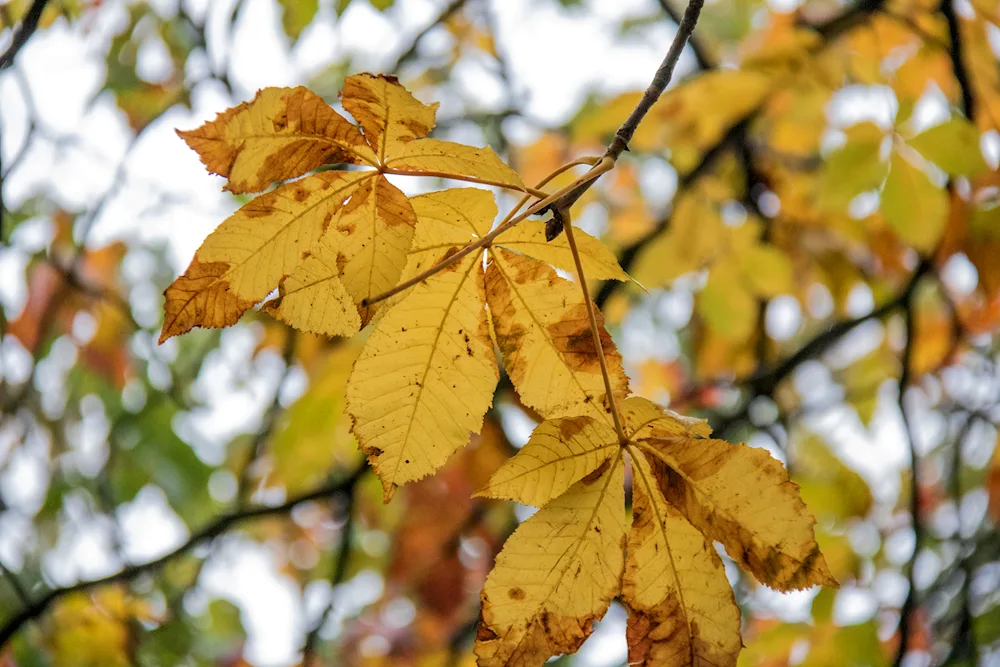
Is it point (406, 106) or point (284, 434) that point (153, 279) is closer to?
point (284, 434)

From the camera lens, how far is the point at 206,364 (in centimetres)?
248

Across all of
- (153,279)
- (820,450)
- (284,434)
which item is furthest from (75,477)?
(820,450)

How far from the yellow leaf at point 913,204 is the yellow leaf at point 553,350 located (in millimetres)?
1063

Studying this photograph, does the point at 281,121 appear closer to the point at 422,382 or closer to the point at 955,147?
the point at 422,382

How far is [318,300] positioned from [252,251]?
65mm

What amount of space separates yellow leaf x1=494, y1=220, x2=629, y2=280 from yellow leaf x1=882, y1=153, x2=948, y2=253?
1.04 m

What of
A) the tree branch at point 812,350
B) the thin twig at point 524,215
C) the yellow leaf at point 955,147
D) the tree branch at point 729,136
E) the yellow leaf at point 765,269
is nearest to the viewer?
the thin twig at point 524,215

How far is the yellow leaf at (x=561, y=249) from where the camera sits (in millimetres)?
651

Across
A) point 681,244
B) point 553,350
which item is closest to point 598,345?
point 553,350

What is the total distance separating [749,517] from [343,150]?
43 cm

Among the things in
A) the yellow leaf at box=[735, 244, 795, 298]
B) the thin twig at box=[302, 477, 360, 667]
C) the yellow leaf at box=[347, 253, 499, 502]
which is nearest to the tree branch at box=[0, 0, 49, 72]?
the yellow leaf at box=[347, 253, 499, 502]

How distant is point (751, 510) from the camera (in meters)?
0.61

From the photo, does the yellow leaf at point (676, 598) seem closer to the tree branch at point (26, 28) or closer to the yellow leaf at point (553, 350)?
the yellow leaf at point (553, 350)

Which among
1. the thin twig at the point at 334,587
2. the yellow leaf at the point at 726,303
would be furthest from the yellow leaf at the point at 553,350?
the yellow leaf at the point at 726,303
